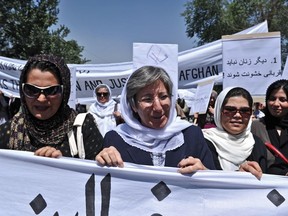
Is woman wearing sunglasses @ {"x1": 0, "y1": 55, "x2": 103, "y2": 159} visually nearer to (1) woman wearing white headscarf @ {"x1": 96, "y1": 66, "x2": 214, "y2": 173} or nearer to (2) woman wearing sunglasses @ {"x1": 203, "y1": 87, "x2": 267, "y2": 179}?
(1) woman wearing white headscarf @ {"x1": 96, "y1": 66, "x2": 214, "y2": 173}

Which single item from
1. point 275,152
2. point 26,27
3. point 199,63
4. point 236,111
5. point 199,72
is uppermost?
point 26,27

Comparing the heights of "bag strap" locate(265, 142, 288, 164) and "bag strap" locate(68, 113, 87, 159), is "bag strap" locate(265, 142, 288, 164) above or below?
below

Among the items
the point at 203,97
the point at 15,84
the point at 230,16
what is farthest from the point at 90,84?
the point at 230,16

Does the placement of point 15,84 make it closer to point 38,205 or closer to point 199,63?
point 199,63

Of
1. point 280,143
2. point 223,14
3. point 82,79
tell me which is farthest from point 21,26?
point 280,143

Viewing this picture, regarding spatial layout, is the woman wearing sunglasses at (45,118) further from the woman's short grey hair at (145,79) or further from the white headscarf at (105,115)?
the white headscarf at (105,115)

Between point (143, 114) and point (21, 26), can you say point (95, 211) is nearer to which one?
point (143, 114)

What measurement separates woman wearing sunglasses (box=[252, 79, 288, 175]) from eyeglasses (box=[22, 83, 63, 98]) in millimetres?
1312

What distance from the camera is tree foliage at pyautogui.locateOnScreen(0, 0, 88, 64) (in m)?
23.0

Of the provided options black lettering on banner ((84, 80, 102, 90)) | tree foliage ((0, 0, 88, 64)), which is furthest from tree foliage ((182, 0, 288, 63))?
black lettering on banner ((84, 80, 102, 90))

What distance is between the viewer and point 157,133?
2264 mm

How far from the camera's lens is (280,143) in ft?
10.5

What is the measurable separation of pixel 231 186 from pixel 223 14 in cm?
2708

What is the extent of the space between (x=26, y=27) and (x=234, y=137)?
851 inches
